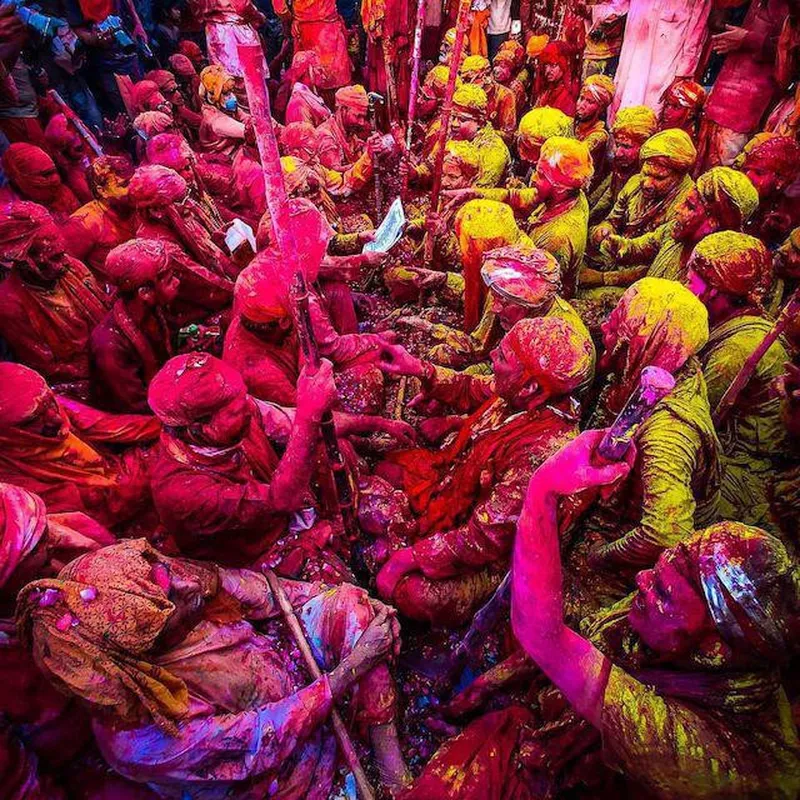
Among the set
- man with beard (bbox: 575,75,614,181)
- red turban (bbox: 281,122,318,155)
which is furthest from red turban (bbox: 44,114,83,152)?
man with beard (bbox: 575,75,614,181)

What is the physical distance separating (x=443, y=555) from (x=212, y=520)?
4.08 feet

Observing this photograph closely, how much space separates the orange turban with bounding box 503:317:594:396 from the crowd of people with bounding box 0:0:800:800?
2cm

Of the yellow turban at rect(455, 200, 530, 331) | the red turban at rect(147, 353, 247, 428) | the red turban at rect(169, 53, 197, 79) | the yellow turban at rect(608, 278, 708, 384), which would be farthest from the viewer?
the red turban at rect(169, 53, 197, 79)

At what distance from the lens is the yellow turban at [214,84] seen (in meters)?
8.40

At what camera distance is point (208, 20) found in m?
9.70

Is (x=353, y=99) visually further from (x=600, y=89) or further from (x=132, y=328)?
(x=132, y=328)

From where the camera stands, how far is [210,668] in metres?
2.12

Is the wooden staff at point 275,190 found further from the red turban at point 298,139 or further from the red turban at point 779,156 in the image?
the red turban at point 298,139

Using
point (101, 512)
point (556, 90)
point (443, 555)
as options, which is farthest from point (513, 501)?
point (556, 90)

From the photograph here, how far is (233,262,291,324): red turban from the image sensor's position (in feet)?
11.3

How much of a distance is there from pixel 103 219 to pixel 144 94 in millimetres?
3968

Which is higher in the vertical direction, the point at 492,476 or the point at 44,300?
the point at 44,300

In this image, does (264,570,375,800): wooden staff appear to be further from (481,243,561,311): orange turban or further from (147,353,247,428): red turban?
(481,243,561,311): orange turban

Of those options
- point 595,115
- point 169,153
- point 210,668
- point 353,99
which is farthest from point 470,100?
point 210,668
